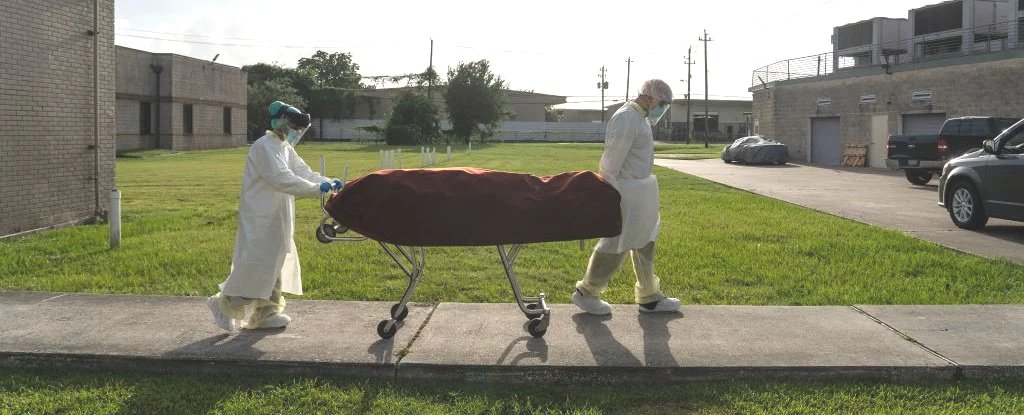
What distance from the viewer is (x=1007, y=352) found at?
18.0ft

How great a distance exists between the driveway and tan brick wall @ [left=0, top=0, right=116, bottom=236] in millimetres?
11719

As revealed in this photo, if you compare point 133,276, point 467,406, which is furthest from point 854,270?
point 133,276

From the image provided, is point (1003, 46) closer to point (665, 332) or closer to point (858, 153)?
point (858, 153)

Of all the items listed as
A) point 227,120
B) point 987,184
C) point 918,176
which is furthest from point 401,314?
point 227,120

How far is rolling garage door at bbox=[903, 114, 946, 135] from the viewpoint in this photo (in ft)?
103

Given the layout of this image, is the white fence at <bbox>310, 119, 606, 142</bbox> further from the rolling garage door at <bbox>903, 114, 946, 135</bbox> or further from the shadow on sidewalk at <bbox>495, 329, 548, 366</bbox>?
the shadow on sidewalk at <bbox>495, 329, 548, 366</bbox>

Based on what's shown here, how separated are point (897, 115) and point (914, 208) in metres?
19.1


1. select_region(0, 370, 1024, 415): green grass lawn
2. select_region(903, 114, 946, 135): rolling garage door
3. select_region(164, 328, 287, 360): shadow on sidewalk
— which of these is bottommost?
select_region(0, 370, 1024, 415): green grass lawn

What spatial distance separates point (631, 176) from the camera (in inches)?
248

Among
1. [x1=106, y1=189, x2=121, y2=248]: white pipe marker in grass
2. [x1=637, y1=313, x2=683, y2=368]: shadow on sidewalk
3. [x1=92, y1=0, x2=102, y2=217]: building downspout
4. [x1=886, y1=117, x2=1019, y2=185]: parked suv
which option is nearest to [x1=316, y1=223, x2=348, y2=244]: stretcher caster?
[x1=637, y1=313, x2=683, y2=368]: shadow on sidewalk

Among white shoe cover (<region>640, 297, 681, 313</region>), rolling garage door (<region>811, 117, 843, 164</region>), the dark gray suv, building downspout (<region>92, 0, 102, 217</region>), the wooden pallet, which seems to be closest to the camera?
white shoe cover (<region>640, 297, 681, 313</region>)

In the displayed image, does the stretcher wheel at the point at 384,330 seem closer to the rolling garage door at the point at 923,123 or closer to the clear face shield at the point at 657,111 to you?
the clear face shield at the point at 657,111

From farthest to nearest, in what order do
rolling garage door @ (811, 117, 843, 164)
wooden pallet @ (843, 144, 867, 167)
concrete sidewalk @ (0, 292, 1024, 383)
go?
rolling garage door @ (811, 117, 843, 164) → wooden pallet @ (843, 144, 867, 167) → concrete sidewalk @ (0, 292, 1024, 383)

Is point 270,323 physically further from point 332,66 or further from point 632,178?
point 332,66
